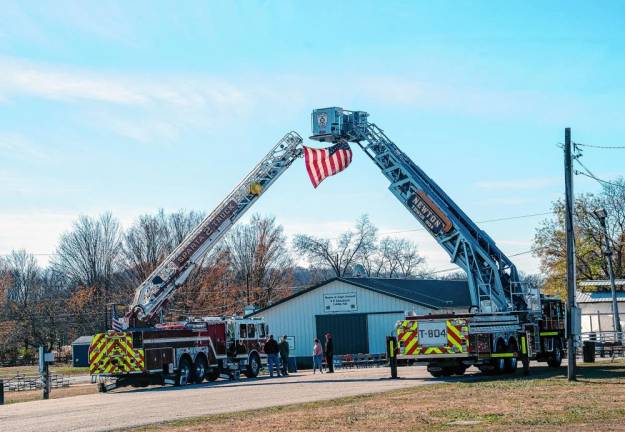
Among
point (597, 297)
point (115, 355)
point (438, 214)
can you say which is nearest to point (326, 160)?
point (438, 214)

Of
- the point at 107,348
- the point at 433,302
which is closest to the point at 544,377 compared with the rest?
the point at 107,348

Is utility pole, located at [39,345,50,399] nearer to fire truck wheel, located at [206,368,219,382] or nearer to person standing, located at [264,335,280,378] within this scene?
fire truck wheel, located at [206,368,219,382]

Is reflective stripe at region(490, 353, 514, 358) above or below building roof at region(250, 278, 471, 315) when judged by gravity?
below

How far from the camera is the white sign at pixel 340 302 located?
49.5 metres

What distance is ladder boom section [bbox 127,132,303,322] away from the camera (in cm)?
3525

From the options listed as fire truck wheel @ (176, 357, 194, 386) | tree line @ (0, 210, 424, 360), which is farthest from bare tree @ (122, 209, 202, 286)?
fire truck wheel @ (176, 357, 194, 386)

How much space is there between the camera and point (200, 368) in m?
34.8

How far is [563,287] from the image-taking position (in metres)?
71.2

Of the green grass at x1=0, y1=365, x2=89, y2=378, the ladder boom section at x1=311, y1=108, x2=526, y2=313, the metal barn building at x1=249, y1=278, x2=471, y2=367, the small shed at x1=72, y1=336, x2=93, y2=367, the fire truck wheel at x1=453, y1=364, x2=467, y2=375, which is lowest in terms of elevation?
the green grass at x1=0, y1=365, x2=89, y2=378

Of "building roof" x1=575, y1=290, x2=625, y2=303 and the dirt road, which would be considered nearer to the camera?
the dirt road

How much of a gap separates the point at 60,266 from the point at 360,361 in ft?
204

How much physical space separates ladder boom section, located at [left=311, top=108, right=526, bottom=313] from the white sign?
19.0m

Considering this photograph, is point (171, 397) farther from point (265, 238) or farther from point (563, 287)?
→ point (265, 238)

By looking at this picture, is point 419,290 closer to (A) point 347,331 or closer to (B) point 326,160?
(A) point 347,331
